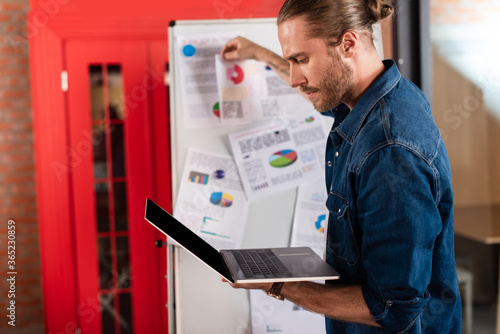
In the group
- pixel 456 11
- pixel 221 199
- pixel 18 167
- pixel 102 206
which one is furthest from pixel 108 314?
pixel 456 11

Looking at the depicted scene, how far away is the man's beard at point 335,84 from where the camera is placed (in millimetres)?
986

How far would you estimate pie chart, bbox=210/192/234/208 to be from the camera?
1.64 m

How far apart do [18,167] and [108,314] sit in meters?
1.21

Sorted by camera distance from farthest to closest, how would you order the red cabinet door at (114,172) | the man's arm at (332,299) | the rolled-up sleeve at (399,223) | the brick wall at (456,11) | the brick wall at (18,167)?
the brick wall at (456,11) < the brick wall at (18,167) < the red cabinet door at (114,172) < the man's arm at (332,299) < the rolled-up sleeve at (399,223)

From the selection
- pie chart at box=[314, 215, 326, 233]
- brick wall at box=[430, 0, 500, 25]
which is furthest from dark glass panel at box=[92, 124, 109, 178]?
brick wall at box=[430, 0, 500, 25]

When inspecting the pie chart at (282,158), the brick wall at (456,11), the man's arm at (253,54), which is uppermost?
the brick wall at (456,11)

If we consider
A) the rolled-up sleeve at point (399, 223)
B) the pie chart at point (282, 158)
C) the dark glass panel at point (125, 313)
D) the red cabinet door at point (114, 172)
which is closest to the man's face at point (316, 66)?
the rolled-up sleeve at point (399, 223)

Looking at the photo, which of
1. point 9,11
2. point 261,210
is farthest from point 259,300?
point 9,11

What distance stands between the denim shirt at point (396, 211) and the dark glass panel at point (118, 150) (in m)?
1.73

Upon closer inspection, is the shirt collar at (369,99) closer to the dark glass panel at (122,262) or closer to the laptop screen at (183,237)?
the laptop screen at (183,237)

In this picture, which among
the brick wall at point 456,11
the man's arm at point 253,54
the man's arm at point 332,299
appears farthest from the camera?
the brick wall at point 456,11

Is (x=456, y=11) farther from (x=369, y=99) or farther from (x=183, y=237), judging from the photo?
(x=183, y=237)

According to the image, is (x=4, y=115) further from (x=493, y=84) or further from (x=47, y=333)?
(x=493, y=84)

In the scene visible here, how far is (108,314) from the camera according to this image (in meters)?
2.58
